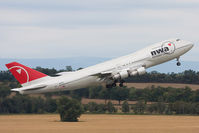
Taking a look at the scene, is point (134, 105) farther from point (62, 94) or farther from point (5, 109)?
point (5, 109)

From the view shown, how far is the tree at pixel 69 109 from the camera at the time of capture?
140 metres

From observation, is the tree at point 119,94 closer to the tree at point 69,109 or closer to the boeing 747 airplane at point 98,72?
the tree at point 69,109

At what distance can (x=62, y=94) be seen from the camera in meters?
135

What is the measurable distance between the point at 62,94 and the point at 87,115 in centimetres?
2327

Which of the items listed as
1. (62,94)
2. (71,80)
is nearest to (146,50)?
(71,80)

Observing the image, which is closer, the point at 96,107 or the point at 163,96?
the point at 96,107

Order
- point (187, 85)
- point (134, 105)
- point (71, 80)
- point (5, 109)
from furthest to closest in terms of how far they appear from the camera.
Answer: point (187, 85)
point (134, 105)
point (5, 109)
point (71, 80)

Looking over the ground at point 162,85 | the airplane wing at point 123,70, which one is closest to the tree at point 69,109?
the ground at point 162,85

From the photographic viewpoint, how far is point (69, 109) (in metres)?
149
